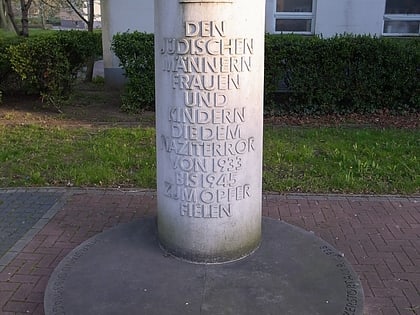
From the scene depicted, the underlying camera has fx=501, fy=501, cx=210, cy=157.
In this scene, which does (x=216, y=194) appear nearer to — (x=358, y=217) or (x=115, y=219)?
(x=115, y=219)

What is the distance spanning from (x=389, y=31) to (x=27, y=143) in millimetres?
8051

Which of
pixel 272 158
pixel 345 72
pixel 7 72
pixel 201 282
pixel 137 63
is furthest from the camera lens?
pixel 7 72

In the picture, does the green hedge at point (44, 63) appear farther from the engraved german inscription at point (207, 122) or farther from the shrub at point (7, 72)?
the engraved german inscription at point (207, 122)

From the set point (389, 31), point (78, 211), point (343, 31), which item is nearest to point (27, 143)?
point (78, 211)

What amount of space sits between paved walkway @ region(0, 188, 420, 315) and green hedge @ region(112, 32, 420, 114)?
13.5 ft

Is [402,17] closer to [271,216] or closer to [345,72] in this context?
[345,72]

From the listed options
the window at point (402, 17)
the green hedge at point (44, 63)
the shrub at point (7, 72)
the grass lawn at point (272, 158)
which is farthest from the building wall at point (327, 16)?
the grass lawn at point (272, 158)

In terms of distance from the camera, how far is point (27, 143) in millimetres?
7086

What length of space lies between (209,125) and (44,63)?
6.28m

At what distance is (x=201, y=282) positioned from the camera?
3.22 m

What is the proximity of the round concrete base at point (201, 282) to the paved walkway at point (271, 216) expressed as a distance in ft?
0.72

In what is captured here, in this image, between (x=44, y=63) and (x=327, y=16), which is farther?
(x=327, y=16)

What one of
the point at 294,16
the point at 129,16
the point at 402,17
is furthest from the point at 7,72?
the point at 402,17

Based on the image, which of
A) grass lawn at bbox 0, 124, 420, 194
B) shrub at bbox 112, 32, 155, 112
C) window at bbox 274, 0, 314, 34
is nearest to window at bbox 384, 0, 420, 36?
window at bbox 274, 0, 314, 34
